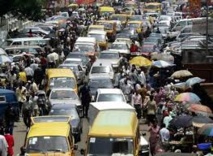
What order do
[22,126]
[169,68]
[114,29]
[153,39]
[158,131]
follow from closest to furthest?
[158,131] → [22,126] → [169,68] → [153,39] → [114,29]

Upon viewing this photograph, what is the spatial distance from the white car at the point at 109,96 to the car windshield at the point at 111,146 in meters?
10.2

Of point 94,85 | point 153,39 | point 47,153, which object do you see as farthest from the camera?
point 153,39

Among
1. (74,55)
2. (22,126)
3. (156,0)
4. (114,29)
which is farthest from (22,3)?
(156,0)

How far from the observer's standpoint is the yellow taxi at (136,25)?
65381mm

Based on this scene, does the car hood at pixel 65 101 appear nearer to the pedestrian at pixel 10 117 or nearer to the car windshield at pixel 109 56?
the pedestrian at pixel 10 117

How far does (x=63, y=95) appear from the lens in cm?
3366

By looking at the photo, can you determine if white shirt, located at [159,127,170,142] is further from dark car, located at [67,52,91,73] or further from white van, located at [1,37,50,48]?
white van, located at [1,37,50,48]

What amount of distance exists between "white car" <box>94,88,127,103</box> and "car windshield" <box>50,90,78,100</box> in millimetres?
861

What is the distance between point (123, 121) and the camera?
2355 centimetres

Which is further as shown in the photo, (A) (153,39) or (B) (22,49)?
(A) (153,39)

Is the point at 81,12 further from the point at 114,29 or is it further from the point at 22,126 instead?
the point at 22,126

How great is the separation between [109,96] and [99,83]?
176 inches

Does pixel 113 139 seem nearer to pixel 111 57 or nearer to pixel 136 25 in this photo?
pixel 111 57

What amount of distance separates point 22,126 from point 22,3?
28.2 m
